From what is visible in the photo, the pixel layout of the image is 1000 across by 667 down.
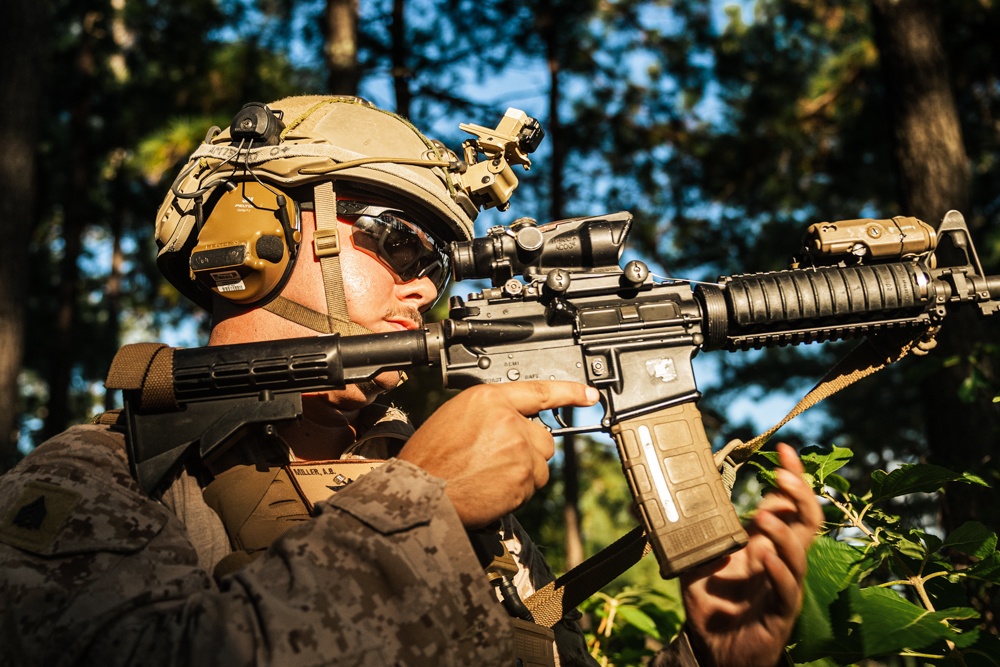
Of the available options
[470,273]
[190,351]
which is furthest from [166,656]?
[470,273]

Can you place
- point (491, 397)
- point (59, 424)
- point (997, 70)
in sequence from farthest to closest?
point (59, 424) < point (997, 70) < point (491, 397)

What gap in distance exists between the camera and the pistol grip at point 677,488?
228cm

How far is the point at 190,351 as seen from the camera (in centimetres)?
230

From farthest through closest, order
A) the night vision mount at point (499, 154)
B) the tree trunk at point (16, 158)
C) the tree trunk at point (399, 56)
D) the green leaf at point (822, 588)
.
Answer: the tree trunk at point (399, 56)
the tree trunk at point (16, 158)
the night vision mount at point (499, 154)
the green leaf at point (822, 588)

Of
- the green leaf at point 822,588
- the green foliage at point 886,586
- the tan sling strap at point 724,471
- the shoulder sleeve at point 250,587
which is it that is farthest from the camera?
the tan sling strap at point 724,471

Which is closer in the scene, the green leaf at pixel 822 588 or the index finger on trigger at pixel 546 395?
the green leaf at pixel 822 588

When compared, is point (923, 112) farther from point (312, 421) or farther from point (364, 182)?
point (312, 421)

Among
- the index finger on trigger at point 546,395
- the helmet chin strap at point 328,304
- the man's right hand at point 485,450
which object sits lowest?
the man's right hand at point 485,450

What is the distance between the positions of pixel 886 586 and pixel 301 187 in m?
2.27

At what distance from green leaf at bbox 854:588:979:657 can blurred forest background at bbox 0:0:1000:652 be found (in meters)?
2.43

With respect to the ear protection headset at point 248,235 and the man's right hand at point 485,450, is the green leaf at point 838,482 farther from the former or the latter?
the ear protection headset at point 248,235

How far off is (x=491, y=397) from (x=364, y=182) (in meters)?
1.05

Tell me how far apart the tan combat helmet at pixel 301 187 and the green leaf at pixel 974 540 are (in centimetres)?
192

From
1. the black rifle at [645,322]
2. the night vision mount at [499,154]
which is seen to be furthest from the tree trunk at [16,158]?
the black rifle at [645,322]
